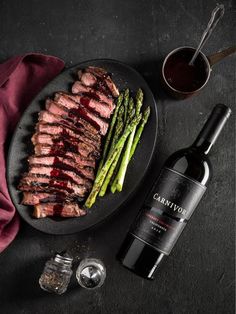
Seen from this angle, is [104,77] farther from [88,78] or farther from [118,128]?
[118,128]

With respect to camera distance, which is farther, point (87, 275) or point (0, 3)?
point (0, 3)

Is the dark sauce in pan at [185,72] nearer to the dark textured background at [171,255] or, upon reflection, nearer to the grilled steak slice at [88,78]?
the dark textured background at [171,255]

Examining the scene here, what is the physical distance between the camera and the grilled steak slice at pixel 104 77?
275 cm

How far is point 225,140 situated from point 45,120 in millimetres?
1059

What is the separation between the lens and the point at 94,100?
273 cm

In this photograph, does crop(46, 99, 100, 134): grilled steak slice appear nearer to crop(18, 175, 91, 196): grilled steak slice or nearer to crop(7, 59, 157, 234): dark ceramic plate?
crop(7, 59, 157, 234): dark ceramic plate

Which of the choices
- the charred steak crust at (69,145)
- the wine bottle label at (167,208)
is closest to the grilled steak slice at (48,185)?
the charred steak crust at (69,145)

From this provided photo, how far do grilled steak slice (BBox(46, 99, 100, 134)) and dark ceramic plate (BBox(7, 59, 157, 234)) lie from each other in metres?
0.07

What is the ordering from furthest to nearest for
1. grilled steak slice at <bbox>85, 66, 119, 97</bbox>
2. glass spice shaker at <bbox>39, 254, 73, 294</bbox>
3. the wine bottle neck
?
grilled steak slice at <bbox>85, 66, 119, 97</bbox> < glass spice shaker at <bbox>39, 254, 73, 294</bbox> < the wine bottle neck

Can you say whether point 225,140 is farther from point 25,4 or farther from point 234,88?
point 25,4

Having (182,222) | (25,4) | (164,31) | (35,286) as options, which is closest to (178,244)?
(182,222)

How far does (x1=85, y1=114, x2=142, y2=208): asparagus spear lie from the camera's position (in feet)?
8.84

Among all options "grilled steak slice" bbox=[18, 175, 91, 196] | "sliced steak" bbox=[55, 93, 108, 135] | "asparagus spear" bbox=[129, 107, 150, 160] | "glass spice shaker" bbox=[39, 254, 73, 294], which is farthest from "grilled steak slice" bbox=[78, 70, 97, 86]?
"glass spice shaker" bbox=[39, 254, 73, 294]

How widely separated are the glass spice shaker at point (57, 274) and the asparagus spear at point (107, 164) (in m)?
0.33
